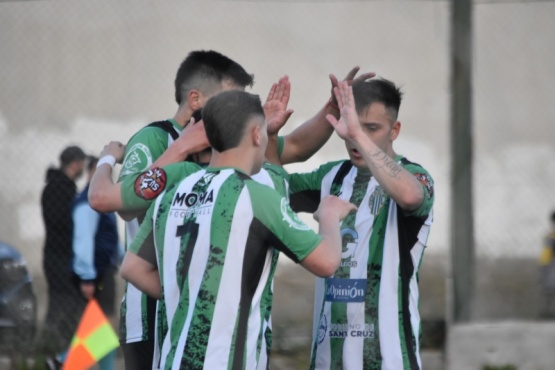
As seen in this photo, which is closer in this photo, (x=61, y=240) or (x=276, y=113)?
(x=276, y=113)

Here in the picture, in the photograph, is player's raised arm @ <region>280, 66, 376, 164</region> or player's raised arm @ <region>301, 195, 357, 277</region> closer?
player's raised arm @ <region>301, 195, 357, 277</region>

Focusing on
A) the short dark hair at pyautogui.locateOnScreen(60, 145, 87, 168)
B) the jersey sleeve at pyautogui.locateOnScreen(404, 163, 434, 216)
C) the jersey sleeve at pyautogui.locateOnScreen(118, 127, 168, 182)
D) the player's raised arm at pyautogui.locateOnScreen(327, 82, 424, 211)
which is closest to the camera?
the player's raised arm at pyautogui.locateOnScreen(327, 82, 424, 211)

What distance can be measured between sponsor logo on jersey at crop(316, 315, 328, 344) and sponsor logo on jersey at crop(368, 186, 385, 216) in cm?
46

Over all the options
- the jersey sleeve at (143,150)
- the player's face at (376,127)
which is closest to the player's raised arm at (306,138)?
the player's face at (376,127)

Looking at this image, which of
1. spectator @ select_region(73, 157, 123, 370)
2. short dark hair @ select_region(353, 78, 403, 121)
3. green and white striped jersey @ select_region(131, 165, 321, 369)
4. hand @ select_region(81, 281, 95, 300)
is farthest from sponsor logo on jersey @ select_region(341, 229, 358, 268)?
hand @ select_region(81, 281, 95, 300)

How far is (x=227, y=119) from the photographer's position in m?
3.48

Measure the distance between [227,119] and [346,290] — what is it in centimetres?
95

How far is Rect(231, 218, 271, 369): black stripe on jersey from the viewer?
3.39m

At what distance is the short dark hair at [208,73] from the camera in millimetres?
4438

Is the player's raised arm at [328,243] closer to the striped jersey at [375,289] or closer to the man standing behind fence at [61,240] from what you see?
the striped jersey at [375,289]

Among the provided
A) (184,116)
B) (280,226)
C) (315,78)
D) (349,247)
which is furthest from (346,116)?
(315,78)

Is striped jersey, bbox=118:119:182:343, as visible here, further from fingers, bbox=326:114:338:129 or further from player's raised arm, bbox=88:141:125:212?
fingers, bbox=326:114:338:129

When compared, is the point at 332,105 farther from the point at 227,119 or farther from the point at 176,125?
the point at 227,119

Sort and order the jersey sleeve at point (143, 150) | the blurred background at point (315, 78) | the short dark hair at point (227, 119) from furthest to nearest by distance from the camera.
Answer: the blurred background at point (315, 78)
the jersey sleeve at point (143, 150)
the short dark hair at point (227, 119)
